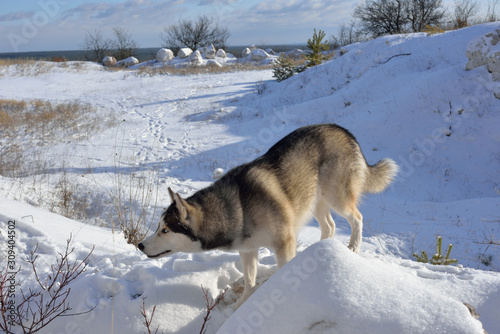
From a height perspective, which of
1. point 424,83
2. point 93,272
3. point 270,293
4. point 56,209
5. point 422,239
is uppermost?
point 424,83

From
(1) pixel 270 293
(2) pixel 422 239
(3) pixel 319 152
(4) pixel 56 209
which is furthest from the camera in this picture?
(4) pixel 56 209

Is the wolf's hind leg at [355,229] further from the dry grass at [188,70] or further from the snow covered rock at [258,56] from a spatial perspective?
the snow covered rock at [258,56]

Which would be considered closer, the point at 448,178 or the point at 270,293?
the point at 270,293

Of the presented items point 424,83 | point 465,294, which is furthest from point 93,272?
point 424,83

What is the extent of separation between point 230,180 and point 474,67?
10725mm

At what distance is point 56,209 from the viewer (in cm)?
654

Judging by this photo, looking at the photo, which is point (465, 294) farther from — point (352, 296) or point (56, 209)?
point (56, 209)

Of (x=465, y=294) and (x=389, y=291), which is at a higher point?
(x=389, y=291)

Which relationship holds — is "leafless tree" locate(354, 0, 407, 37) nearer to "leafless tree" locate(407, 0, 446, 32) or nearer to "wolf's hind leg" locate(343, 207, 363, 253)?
"leafless tree" locate(407, 0, 446, 32)

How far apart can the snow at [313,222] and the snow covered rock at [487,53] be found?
0.23m

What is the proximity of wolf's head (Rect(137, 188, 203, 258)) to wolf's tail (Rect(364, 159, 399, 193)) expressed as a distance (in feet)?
7.31

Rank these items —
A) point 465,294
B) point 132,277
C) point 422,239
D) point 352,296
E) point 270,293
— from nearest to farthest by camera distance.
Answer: point 352,296 < point 270,293 < point 465,294 < point 132,277 < point 422,239

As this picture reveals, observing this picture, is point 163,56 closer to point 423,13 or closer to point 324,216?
point 423,13

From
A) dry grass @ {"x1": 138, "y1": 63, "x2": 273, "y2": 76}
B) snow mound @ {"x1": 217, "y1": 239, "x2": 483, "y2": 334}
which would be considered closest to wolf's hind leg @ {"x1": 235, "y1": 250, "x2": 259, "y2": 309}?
snow mound @ {"x1": 217, "y1": 239, "x2": 483, "y2": 334}
